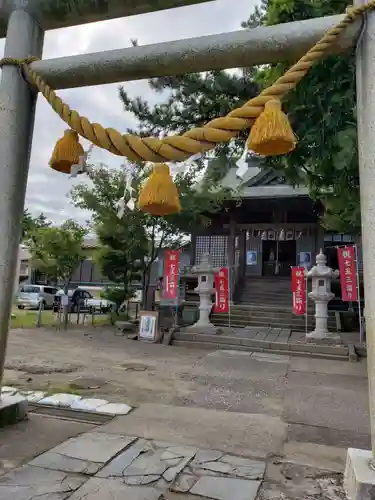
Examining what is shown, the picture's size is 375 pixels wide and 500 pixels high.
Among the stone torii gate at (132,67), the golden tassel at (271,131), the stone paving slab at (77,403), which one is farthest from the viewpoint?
the stone paving slab at (77,403)

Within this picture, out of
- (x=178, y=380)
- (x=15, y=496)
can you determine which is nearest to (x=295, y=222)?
(x=178, y=380)

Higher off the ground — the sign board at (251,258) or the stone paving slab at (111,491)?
the sign board at (251,258)

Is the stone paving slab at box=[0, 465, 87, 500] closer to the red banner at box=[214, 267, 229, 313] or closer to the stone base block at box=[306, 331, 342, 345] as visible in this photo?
the stone base block at box=[306, 331, 342, 345]

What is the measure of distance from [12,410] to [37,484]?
4.27 feet

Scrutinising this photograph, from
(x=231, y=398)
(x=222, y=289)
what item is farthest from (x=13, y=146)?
(x=222, y=289)

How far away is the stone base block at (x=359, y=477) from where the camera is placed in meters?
2.48

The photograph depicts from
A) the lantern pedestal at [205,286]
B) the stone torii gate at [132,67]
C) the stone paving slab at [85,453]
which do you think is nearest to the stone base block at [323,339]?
the lantern pedestal at [205,286]

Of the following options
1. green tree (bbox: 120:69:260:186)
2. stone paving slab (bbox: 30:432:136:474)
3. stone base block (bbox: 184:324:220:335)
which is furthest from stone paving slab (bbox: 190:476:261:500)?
stone base block (bbox: 184:324:220:335)

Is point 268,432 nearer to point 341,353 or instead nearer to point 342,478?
point 342,478

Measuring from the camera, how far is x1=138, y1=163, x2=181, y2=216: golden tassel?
264cm

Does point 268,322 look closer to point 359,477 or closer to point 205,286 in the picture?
point 205,286

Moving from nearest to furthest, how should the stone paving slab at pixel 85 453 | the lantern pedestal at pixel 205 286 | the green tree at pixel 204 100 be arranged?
1. the stone paving slab at pixel 85 453
2. the green tree at pixel 204 100
3. the lantern pedestal at pixel 205 286

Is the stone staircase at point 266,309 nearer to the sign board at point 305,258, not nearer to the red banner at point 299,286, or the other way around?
the sign board at point 305,258

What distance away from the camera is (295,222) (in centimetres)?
1747
